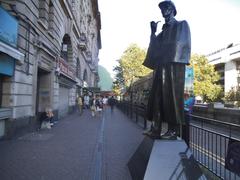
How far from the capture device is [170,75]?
559cm

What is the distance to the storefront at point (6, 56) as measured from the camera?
9.85 metres

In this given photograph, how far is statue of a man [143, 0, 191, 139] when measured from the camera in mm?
5525

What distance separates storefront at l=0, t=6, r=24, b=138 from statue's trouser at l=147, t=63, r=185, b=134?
5.68 metres

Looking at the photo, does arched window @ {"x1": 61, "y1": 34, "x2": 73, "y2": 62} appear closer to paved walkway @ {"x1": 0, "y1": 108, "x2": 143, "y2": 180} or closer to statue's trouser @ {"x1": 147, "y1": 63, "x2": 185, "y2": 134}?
paved walkway @ {"x1": 0, "y1": 108, "x2": 143, "y2": 180}

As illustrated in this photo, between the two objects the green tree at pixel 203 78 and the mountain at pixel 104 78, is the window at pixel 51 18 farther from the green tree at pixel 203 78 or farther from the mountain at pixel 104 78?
the mountain at pixel 104 78

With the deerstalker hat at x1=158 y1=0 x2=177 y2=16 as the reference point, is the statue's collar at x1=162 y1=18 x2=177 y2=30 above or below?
below

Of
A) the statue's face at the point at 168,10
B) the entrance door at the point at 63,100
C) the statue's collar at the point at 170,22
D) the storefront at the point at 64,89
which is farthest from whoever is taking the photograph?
the entrance door at the point at 63,100

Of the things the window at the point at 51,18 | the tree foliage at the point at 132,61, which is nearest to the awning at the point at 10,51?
the window at the point at 51,18

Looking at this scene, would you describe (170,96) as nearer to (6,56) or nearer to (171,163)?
(171,163)

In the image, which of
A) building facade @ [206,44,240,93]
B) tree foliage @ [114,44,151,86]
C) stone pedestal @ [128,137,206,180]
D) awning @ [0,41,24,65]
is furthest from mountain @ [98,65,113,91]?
stone pedestal @ [128,137,206,180]

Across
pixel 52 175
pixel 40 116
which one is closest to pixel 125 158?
pixel 52 175

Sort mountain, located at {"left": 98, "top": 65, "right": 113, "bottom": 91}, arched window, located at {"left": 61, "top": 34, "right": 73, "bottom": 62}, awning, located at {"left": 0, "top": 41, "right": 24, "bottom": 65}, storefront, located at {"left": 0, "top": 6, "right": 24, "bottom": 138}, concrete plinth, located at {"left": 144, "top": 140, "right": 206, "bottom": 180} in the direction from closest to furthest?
concrete plinth, located at {"left": 144, "top": 140, "right": 206, "bottom": 180} < awning, located at {"left": 0, "top": 41, "right": 24, "bottom": 65} < storefront, located at {"left": 0, "top": 6, "right": 24, "bottom": 138} < arched window, located at {"left": 61, "top": 34, "right": 73, "bottom": 62} < mountain, located at {"left": 98, "top": 65, "right": 113, "bottom": 91}

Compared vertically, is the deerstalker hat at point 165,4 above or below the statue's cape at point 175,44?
above

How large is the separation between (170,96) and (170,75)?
372 mm
